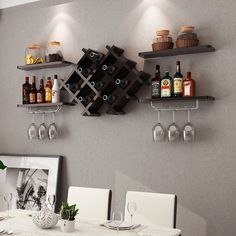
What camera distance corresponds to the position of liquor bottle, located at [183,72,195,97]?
11.2 feet

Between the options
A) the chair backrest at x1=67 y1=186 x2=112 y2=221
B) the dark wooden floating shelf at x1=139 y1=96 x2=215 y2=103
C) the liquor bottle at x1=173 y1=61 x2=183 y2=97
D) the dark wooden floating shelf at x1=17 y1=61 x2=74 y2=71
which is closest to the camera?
the chair backrest at x1=67 y1=186 x2=112 y2=221

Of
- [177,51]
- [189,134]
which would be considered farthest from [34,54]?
[189,134]

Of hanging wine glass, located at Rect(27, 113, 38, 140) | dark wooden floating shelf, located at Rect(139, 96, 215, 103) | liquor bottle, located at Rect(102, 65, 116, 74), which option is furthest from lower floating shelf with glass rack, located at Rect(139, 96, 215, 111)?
hanging wine glass, located at Rect(27, 113, 38, 140)

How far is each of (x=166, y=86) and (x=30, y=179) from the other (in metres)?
1.87

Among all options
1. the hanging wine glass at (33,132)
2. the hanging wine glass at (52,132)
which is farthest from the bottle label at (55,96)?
the hanging wine glass at (33,132)

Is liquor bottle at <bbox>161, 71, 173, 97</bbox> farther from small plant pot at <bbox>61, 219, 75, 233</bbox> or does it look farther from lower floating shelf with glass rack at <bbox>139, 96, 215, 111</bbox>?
small plant pot at <bbox>61, 219, 75, 233</bbox>

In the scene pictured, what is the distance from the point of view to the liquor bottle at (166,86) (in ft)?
11.5

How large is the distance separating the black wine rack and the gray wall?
0.50ft

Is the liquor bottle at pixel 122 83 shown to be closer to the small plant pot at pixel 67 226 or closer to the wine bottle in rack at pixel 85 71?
the wine bottle in rack at pixel 85 71

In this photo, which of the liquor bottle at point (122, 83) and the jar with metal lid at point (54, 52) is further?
the jar with metal lid at point (54, 52)

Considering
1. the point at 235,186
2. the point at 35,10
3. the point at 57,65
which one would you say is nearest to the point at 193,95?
the point at 235,186

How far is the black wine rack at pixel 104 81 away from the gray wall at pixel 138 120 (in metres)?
0.15

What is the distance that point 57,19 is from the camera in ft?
14.3

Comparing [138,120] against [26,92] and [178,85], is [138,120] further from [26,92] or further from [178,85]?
[26,92]
